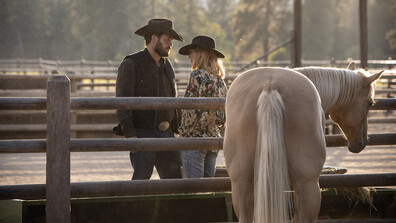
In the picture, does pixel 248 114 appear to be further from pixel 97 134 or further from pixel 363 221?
pixel 97 134

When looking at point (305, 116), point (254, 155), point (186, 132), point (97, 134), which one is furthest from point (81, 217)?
point (97, 134)

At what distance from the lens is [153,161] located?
4961 millimetres

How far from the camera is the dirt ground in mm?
8227

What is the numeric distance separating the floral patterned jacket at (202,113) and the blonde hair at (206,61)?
70 millimetres

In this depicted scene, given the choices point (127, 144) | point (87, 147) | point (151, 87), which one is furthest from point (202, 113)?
point (87, 147)

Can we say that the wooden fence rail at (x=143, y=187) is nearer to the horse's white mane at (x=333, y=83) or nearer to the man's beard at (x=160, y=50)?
the horse's white mane at (x=333, y=83)

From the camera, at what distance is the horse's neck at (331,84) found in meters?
3.97

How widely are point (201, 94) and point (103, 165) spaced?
17.9 feet

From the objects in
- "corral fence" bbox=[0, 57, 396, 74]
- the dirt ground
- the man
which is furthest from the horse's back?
"corral fence" bbox=[0, 57, 396, 74]

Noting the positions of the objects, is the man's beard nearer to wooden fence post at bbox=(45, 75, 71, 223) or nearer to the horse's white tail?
wooden fence post at bbox=(45, 75, 71, 223)

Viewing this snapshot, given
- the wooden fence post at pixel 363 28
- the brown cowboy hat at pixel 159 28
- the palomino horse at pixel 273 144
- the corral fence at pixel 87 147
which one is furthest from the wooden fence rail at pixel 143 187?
the wooden fence post at pixel 363 28

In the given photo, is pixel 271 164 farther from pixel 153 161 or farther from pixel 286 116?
pixel 153 161

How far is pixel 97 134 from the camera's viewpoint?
1218 centimetres

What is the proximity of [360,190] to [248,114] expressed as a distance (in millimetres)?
1957
